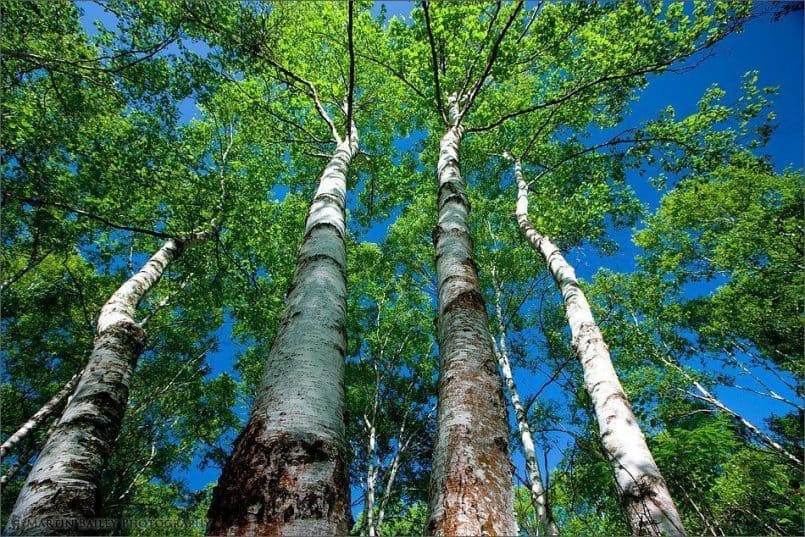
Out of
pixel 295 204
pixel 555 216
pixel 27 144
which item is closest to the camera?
pixel 27 144

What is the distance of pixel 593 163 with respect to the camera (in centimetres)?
→ 884

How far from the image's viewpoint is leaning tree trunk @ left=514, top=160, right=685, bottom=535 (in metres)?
2.56

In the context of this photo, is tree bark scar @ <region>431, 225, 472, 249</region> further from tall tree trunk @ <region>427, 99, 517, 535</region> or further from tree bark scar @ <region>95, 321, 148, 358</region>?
tree bark scar @ <region>95, 321, 148, 358</region>

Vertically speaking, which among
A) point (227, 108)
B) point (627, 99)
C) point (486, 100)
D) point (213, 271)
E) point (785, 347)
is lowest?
point (785, 347)

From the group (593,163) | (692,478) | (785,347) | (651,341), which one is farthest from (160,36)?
(785,347)

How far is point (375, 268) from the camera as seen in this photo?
42.7ft

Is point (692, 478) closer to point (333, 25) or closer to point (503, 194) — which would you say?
point (503, 194)

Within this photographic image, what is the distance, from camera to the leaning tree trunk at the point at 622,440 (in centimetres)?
256

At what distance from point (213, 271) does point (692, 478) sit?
480 inches

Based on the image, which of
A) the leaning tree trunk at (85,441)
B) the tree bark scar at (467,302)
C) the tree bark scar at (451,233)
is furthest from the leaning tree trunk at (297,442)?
the leaning tree trunk at (85,441)

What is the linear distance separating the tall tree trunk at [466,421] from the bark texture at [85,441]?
→ 199 cm

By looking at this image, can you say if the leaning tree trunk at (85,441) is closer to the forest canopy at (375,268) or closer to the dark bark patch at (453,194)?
the forest canopy at (375,268)

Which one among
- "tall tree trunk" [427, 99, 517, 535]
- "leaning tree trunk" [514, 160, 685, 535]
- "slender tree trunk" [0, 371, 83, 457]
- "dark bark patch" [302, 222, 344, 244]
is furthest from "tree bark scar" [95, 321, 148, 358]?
"slender tree trunk" [0, 371, 83, 457]

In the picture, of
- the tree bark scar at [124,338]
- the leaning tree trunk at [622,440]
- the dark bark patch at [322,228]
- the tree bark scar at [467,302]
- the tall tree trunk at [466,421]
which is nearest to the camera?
the tall tree trunk at [466,421]
